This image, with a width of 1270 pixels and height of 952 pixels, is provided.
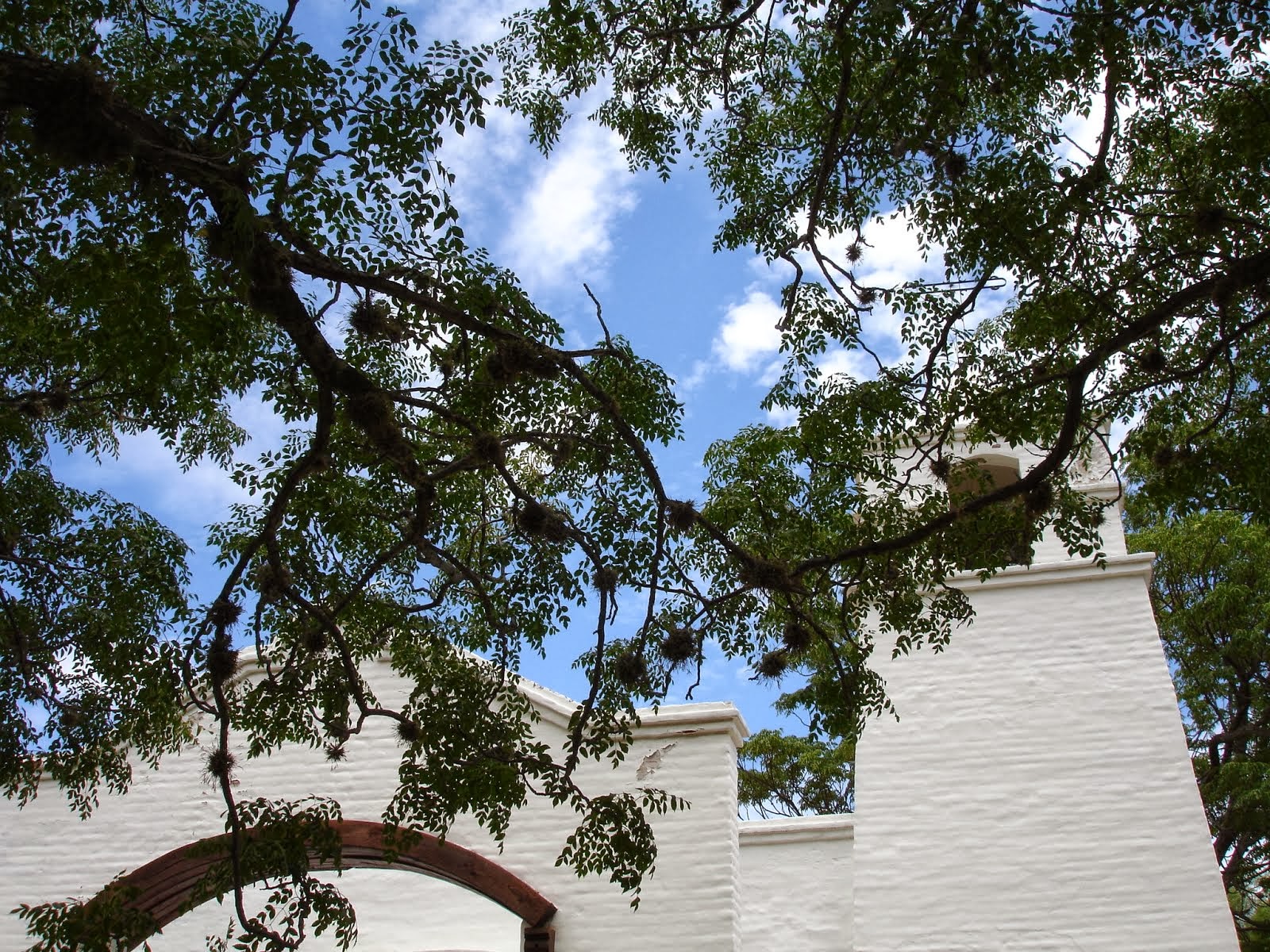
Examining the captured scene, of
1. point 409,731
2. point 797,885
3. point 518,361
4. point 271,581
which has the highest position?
point 518,361

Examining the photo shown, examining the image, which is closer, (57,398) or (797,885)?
(57,398)

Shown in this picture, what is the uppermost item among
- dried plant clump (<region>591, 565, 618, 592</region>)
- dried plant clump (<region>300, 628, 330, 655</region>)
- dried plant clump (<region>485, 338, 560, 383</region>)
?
dried plant clump (<region>485, 338, 560, 383</region>)

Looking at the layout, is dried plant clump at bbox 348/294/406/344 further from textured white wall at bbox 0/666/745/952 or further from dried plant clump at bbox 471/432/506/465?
textured white wall at bbox 0/666/745/952

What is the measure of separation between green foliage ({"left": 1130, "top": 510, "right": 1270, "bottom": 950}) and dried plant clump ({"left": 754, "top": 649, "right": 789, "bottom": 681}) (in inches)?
353

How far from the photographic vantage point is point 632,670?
18.0ft

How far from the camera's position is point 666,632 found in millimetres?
6008

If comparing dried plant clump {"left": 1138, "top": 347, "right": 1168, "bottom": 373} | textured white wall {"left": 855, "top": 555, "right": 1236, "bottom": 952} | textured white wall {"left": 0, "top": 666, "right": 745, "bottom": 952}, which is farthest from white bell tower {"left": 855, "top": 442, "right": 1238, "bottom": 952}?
dried plant clump {"left": 1138, "top": 347, "right": 1168, "bottom": 373}

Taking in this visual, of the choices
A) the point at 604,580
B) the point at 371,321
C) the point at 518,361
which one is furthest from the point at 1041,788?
the point at 371,321

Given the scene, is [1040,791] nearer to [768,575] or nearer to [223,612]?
[768,575]

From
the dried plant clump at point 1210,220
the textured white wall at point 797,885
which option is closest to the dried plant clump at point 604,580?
the dried plant clump at point 1210,220

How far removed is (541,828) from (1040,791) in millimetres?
3482

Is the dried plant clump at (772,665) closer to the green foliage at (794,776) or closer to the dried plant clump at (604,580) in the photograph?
the dried plant clump at (604,580)

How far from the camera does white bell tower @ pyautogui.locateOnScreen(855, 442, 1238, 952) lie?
7.75 meters

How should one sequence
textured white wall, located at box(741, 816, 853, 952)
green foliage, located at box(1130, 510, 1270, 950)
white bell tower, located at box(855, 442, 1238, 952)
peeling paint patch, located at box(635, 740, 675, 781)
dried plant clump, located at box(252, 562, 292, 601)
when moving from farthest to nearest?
green foliage, located at box(1130, 510, 1270, 950) → textured white wall, located at box(741, 816, 853, 952) → peeling paint patch, located at box(635, 740, 675, 781) → white bell tower, located at box(855, 442, 1238, 952) → dried plant clump, located at box(252, 562, 292, 601)
